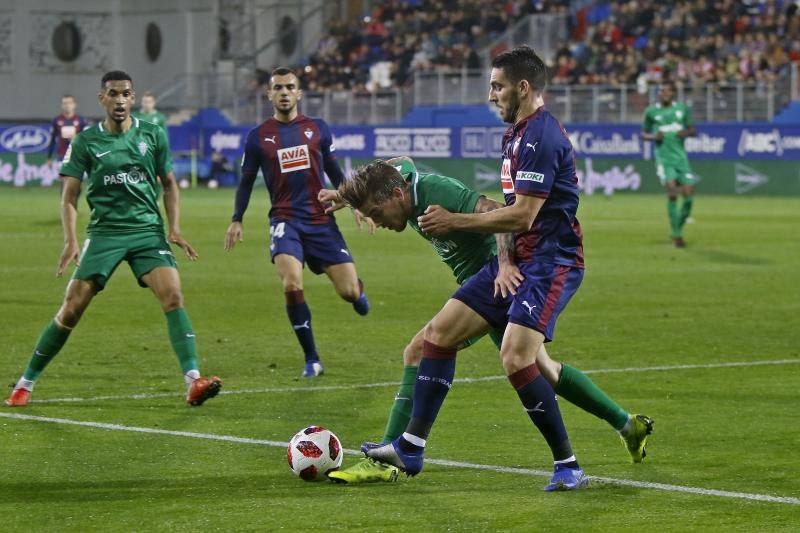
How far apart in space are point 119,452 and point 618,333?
20.7ft

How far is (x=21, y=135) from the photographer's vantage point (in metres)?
44.7

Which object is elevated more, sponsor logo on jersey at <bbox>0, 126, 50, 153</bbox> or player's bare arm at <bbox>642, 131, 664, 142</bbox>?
player's bare arm at <bbox>642, 131, 664, 142</bbox>

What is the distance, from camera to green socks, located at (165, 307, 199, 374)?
9539 mm

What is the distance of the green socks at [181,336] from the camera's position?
9.54 m

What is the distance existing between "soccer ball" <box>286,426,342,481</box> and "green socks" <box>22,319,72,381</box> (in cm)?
289

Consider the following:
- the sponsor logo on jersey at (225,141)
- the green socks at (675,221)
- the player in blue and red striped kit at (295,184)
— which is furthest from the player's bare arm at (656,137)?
the sponsor logo on jersey at (225,141)

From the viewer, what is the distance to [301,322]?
36.1 feet

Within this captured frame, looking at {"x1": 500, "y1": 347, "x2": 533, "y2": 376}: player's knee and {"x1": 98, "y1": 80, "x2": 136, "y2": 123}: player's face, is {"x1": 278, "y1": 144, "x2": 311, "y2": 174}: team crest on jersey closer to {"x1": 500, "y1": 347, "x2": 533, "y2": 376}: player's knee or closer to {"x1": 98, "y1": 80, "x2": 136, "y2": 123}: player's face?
{"x1": 98, "y1": 80, "x2": 136, "y2": 123}: player's face

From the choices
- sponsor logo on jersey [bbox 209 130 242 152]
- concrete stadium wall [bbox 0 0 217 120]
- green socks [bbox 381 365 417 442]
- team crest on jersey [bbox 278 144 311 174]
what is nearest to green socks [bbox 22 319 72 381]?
team crest on jersey [bbox 278 144 311 174]

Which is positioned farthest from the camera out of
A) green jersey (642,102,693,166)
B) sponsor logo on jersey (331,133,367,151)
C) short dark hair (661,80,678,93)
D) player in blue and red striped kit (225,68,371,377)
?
sponsor logo on jersey (331,133,367,151)

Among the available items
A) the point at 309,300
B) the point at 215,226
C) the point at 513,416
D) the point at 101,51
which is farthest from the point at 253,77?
the point at 513,416

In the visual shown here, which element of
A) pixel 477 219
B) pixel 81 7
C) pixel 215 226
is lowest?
pixel 215 226

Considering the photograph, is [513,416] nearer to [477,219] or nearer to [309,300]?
[477,219]

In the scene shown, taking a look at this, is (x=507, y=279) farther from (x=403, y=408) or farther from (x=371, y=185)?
(x=403, y=408)
